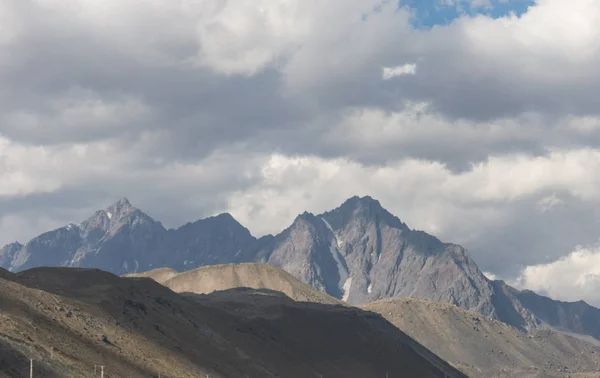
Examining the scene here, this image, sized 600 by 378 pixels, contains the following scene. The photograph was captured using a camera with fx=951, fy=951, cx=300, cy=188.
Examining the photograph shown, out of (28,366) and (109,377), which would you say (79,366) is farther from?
(28,366)

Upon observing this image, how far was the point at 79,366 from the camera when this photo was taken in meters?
170

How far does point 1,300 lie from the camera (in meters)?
192

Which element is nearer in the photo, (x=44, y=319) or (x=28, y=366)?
(x=28, y=366)

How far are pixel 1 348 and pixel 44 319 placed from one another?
2116 inches

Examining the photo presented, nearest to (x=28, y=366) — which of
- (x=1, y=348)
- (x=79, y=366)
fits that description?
(x=1, y=348)

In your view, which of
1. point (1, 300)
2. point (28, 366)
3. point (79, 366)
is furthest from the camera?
point (1, 300)

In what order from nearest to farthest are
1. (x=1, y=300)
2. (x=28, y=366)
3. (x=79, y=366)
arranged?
(x=28, y=366)
(x=79, y=366)
(x=1, y=300)

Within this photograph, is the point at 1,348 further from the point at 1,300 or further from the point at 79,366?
the point at 1,300

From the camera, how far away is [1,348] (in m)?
145

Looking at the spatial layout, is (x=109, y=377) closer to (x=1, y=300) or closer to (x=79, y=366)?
(x=79, y=366)

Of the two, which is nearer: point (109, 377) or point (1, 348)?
point (1, 348)

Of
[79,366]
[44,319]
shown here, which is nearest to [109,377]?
[79,366]

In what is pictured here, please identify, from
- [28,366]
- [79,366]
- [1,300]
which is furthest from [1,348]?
[1,300]

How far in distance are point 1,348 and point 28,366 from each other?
16.3 ft
